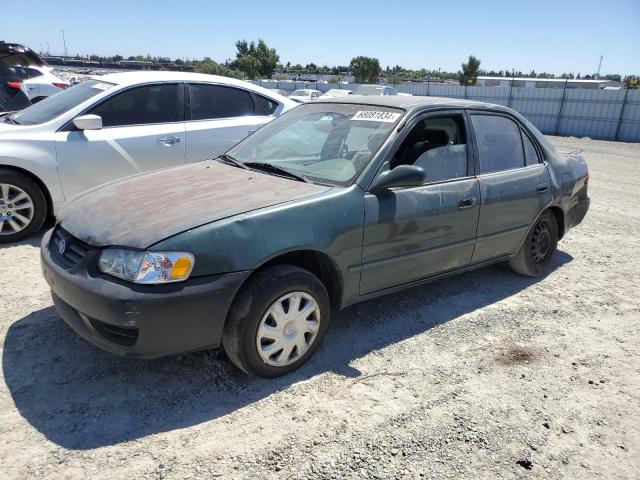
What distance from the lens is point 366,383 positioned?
304cm

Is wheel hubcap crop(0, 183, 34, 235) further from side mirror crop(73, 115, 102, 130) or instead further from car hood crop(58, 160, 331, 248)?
car hood crop(58, 160, 331, 248)

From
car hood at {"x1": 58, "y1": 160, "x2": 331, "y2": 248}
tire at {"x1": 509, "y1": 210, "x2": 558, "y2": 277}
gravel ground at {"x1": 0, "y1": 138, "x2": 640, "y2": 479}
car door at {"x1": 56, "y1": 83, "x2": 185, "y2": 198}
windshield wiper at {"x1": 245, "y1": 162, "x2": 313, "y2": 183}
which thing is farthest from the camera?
car door at {"x1": 56, "y1": 83, "x2": 185, "y2": 198}

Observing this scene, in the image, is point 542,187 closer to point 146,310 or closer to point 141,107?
point 146,310

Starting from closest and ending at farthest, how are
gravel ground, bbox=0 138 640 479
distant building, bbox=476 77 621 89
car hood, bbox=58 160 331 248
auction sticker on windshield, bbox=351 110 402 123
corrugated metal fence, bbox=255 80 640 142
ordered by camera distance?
gravel ground, bbox=0 138 640 479
car hood, bbox=58 160 331 248
auction sticker on windshield, bbox=351 110 402 123
corrugated metal fence, bbox=255 80 640 142
distant building, bbox=476 77 621 89

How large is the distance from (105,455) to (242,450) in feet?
2.08

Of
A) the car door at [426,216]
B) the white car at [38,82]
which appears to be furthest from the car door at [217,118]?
the white car at [38,82]

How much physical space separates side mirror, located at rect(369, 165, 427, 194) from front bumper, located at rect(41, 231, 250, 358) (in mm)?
1102

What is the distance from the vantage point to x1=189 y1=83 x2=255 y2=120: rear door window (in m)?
5.77

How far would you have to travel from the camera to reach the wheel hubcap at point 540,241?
4.76m

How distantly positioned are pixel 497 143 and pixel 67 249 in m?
3.40

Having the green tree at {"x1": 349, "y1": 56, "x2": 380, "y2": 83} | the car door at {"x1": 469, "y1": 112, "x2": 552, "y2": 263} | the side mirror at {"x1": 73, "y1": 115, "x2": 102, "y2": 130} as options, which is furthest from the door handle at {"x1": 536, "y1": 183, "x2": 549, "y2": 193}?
the green tree at {"x1": 349, "y1": 56, "x2": 380, "y2": 83}

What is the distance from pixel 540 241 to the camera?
4.82m

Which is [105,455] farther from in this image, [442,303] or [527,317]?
[527,317]

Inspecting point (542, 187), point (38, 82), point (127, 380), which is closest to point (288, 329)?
point (127, 380)
